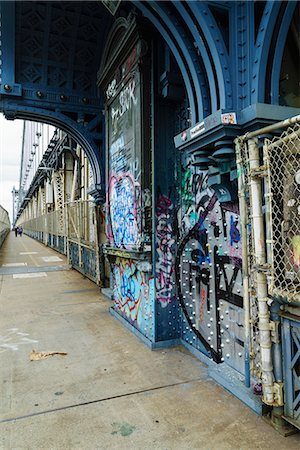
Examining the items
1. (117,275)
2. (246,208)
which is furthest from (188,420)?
(117,275)

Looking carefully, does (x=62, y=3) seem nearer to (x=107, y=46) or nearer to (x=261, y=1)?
(x=107, y=46)

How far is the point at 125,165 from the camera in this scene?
17.6ft

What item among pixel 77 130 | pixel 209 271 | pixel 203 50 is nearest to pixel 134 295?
pixel 209 271

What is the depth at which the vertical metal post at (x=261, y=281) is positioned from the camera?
2.68 meters

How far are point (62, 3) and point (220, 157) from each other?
210 inches

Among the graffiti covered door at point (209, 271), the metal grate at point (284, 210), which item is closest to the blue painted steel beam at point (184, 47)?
the metal grate at point (284, 210)

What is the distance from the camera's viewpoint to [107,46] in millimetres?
6020

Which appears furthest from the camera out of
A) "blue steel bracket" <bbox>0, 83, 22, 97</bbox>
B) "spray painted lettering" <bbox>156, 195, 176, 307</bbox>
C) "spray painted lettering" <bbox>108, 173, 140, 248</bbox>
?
"blue steel bracket" <bbox>0, 83, 22, 97</bbox>

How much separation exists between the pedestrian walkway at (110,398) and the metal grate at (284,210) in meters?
1.26

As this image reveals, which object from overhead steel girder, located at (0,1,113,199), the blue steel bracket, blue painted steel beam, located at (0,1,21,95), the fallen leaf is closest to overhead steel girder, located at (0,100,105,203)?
overhead steel girder, located at (0,1,113,199)

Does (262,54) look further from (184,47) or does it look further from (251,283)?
(251,283)

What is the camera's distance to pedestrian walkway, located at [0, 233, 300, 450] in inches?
103

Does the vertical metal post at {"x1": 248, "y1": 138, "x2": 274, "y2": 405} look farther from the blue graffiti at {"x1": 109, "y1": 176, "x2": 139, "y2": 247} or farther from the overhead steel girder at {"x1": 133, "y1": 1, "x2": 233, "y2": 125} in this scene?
the blue graffiti at {"x1": 109, "y1": 176, "x2": 139, "y2": 247}

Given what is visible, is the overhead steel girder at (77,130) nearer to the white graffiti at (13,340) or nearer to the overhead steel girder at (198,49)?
the white graffiti at (13,340)
